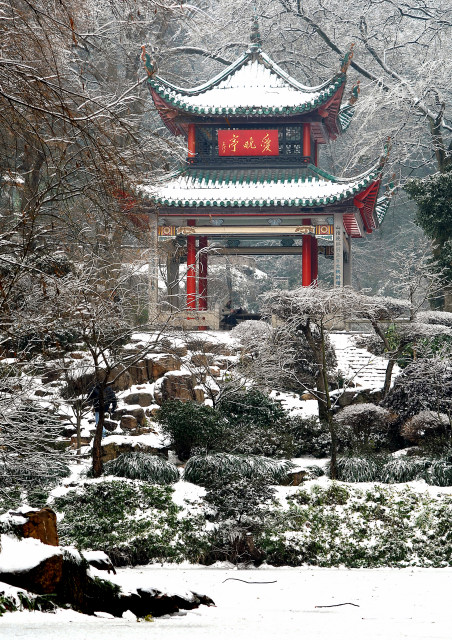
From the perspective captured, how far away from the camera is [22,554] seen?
6.62 meters

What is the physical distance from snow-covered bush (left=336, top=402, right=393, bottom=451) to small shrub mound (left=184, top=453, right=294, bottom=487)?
174 centimetres

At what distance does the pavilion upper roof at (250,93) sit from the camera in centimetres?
2191

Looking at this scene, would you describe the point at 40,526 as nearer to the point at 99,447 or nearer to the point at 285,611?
the point at 285,611

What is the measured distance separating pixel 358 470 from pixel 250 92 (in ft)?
42.2

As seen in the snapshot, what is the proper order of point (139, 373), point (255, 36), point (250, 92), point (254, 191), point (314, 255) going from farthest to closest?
point (255, 36) → point (314, 255) → point (250, 92) → point (254, 191) → point (139, 373)

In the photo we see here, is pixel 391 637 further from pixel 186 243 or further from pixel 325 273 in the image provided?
pixel 325 273

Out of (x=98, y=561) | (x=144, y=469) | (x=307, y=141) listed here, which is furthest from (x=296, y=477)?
(x=307, y=141)

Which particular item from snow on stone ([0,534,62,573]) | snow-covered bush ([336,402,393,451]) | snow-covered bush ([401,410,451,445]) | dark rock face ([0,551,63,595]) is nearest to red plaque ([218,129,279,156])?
snow-covered bush ([336,402,393,451])

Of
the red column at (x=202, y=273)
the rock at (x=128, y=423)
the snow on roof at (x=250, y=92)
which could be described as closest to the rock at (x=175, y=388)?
the rock at (x=128, y=423)

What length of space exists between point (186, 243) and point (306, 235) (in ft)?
12.4

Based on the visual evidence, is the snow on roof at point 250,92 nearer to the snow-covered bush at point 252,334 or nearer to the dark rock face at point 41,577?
the snow-covered bush at point 252,334

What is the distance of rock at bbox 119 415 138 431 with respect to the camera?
1603 centimetres

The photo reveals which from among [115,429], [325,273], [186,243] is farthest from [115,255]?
[325,273]

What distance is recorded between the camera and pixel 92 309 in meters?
13.3
